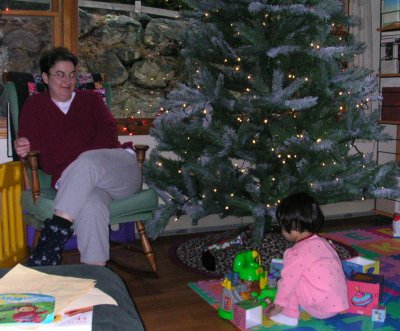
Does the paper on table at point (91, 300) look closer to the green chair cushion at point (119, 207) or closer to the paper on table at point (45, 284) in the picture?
the paper on table at point (45, 284)

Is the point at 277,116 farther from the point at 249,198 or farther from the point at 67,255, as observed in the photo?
the point at 67,255

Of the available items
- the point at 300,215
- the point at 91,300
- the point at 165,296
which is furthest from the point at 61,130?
the point at 91,300

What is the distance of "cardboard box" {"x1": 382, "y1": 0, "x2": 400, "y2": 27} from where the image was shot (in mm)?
3729

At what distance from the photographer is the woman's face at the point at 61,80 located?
255 cm

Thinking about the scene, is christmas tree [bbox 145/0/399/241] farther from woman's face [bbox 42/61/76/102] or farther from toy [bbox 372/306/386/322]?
toy [bbox 372/306/386/322]

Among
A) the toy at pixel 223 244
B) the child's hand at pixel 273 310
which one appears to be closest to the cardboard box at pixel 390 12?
the toy at pixel 223 244

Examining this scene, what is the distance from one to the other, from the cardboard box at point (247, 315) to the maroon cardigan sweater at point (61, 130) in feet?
→ 3.61

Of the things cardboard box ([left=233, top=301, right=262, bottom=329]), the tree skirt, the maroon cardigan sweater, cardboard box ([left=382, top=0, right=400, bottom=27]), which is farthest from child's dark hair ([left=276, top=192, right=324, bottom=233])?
cardboard box ([left=382, top=0, right=400, bottom=27])

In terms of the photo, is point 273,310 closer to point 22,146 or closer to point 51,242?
point 51,242

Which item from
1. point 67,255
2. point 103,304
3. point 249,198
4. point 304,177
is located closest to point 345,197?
point 304,177

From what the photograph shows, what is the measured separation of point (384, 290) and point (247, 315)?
789mm

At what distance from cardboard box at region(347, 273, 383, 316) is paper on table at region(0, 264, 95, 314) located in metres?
1.40

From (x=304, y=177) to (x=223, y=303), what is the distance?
2.44 feet

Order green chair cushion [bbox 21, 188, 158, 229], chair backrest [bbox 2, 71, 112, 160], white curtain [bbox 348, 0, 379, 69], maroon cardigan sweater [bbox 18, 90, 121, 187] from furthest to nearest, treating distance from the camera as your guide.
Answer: white curtain [bbox 348, 0, 379, 69] → chair backrest [bbox 2, 71, 112, 160] → maroon cardigan sweater [bbox 18, 90, 121, 187] → green chair cushion [bbox 21, 188, 158, 229]
